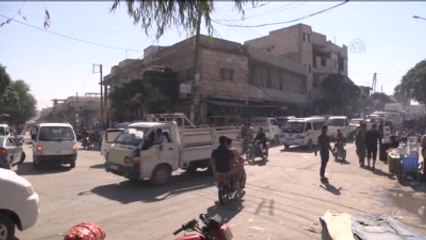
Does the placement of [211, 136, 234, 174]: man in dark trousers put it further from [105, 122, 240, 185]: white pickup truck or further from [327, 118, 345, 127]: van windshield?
[327, 118, 345, 127]: van windshield

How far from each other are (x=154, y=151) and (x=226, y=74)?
900 inches

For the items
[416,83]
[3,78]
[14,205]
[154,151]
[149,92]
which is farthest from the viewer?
[416,83]

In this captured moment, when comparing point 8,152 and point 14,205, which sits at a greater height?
point 14,205

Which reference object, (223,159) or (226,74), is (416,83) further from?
(223,159)

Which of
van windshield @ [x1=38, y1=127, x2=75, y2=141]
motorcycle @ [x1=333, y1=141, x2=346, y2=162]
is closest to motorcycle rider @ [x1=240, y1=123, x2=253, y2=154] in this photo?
motorcycle @ [x1=333, y1=141, x2=346, y2=162]

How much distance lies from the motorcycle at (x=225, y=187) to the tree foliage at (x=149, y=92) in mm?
23374

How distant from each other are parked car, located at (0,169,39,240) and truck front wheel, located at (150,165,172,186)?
6.03 meters

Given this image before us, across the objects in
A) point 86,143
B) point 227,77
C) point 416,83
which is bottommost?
point 86,143

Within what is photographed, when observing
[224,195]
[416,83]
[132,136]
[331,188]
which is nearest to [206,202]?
[224,195]

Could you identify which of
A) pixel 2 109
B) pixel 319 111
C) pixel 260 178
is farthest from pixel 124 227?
pixel 2 109

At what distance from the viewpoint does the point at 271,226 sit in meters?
8.16

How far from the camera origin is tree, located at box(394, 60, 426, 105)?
49.4 m

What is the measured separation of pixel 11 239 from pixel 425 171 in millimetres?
11683

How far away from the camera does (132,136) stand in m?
13.0
